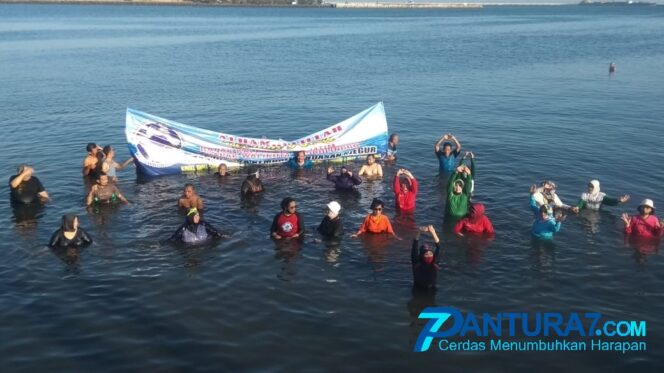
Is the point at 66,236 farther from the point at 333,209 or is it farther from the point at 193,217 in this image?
the point at 333,209

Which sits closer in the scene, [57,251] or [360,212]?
[57,251]

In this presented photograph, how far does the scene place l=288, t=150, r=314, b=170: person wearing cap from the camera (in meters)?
26.0

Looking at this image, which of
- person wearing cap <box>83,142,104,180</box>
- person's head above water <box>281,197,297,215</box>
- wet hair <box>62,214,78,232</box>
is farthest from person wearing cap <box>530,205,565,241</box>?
person wearing cap <box>83,142,104,180</box>

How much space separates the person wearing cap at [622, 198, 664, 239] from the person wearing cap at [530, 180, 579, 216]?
2.28 metres

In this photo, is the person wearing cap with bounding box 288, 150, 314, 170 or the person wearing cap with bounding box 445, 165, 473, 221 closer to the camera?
the person wearing cap with bounding box 445, 165, 473, 221

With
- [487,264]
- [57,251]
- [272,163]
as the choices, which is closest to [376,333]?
[487,264]

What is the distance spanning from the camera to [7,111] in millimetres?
38844

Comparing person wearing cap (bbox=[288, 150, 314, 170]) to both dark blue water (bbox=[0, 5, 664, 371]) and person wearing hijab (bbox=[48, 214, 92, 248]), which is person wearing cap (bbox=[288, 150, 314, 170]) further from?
person wearing hijab (bbox=[48, 214, 92, 248])

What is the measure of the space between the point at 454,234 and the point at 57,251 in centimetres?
1239

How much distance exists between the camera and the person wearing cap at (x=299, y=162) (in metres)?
26.0

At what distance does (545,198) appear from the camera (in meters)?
20.0

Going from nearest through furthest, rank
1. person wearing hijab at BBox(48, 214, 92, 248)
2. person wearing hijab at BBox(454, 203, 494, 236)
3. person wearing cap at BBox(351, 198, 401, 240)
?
1. person wearing hijab at BBox(48, 214, 92, 248)
2. person wearing cap at BBox(351, 198, 401, 240)
3. person wearing hijab at BBox(454, 203, 494, 236)

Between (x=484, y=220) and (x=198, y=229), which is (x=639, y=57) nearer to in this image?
(x=484, y=220)

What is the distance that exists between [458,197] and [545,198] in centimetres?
306
